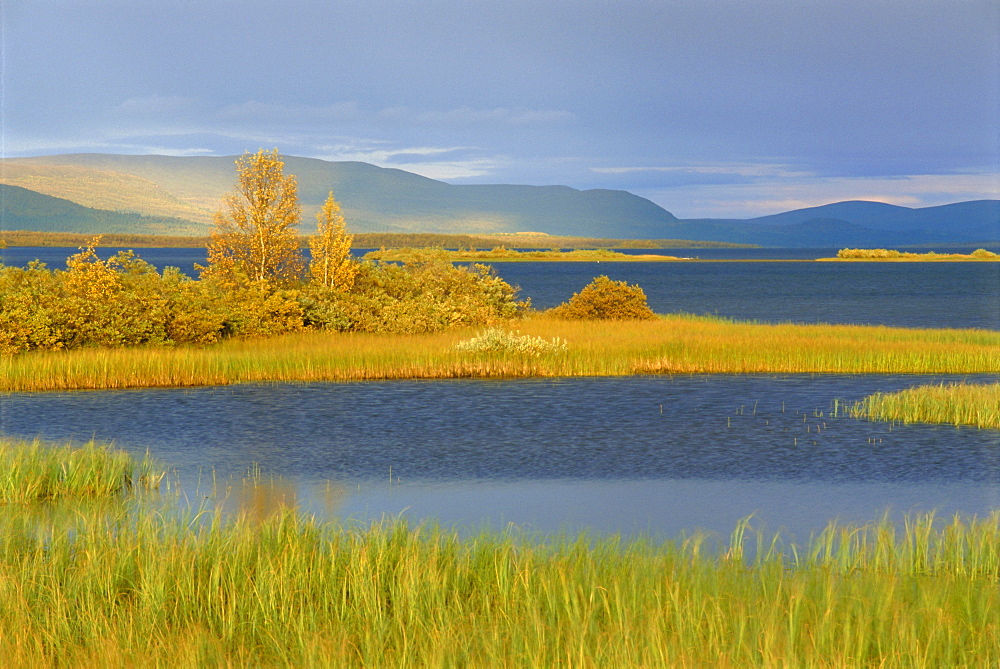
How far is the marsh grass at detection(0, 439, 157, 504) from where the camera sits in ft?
44.8

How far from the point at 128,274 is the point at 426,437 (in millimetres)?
16997

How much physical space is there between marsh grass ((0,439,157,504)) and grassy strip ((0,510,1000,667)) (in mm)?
3628

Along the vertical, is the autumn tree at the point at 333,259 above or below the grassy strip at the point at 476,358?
above

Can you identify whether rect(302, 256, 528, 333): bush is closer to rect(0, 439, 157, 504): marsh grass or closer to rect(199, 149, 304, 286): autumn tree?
rect(199, 149, 304, 286): autumn tree

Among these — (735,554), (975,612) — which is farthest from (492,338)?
(975,612)

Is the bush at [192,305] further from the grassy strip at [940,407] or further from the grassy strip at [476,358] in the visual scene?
the grassy strip at [940,407]

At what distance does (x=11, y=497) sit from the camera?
13.5 meters

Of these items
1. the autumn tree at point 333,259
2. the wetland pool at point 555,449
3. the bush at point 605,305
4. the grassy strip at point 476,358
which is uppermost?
the autumn tree at point 333,259

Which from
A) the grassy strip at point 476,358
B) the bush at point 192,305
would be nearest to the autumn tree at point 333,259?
the bush at point 192,305

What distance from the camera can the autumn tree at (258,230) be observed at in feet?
113

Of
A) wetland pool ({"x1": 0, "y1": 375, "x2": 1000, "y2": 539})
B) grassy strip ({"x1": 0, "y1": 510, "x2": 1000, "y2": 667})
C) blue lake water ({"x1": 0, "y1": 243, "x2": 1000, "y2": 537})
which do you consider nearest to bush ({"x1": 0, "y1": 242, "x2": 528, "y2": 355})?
wetland pool ({"x1": 0, "y1": 375, "x2": 1000, "y2": 539})

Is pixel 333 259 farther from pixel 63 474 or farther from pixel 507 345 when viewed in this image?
pixel 63 474

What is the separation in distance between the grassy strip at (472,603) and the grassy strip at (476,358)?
16.0 metres

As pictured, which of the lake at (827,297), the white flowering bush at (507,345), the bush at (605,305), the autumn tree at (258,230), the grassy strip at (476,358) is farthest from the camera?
the lake at (827,297)
